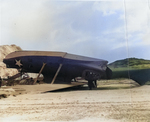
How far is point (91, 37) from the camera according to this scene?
4500 millimetres

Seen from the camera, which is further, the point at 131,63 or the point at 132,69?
the point at 132,69

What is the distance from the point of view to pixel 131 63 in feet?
14.5

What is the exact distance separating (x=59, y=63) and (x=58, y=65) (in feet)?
0.19

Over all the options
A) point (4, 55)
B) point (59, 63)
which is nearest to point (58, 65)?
point (59, 63)

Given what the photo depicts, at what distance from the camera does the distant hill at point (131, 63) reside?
4414 millimetres

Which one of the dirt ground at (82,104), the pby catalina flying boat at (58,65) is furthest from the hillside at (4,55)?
the dirt ground at (82,104)

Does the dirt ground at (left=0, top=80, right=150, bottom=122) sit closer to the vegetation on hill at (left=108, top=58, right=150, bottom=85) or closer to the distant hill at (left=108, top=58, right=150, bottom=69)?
the vegetation on hill at (left=108, top=58, right=150, bottom=85)

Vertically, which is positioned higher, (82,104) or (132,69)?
(132,69)

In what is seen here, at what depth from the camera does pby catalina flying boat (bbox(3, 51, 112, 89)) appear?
15.3ft

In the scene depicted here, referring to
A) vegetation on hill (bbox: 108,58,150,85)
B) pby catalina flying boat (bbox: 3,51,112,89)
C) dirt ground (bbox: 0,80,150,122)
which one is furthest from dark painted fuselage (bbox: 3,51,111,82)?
dirt ground (bbox: 0,80,150,122)

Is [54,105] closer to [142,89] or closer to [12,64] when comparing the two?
[12,64]

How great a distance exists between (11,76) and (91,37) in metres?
2.30

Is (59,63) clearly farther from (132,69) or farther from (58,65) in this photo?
(132,69)

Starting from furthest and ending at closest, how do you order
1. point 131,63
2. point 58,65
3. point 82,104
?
point 58,65 < point 131,63 < point 82,104
